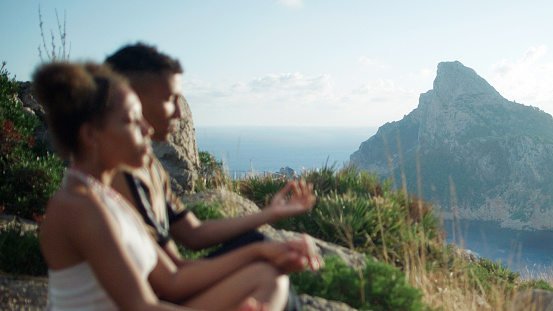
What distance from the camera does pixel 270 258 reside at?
1.86 metres

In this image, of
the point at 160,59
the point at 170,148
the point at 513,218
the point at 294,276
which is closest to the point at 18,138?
the point at 170,148

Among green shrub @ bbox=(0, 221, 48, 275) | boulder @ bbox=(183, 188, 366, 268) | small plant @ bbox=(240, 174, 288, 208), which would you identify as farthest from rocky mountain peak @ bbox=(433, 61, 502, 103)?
green shrub @ bbox=(0, 221, 48, 275)

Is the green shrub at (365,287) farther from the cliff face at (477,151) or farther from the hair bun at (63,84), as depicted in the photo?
the cliff face at (477,151)

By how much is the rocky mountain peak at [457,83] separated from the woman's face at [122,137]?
136 meters

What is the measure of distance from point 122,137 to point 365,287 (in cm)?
274

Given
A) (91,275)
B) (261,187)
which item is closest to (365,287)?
(91,275)

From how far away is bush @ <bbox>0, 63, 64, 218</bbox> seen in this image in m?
6.48

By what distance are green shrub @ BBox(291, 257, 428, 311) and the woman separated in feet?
7.31

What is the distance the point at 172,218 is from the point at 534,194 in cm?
11398

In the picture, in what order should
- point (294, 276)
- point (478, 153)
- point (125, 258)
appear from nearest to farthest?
point (125, 258) < point (294, 276) < point (478, 153)

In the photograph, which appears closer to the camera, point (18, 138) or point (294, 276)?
point (294, 276)

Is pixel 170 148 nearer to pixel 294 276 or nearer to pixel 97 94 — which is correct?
pixel 294 276

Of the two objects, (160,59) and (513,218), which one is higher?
(160,59)

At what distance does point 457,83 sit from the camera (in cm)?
13162
